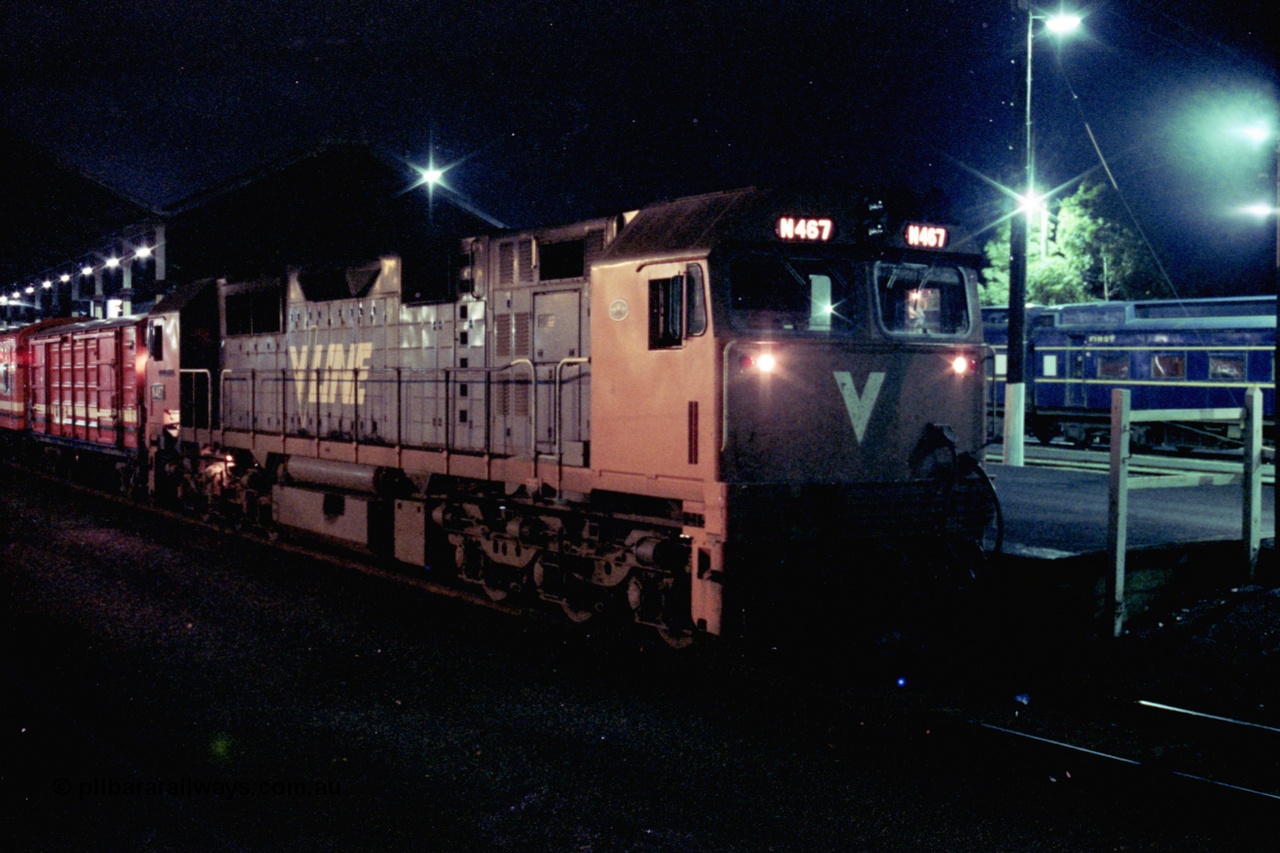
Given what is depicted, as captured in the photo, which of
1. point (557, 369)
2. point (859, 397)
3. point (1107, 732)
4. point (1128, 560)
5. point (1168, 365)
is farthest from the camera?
point (1168, 365)

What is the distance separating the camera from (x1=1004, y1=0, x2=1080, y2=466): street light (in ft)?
52.5

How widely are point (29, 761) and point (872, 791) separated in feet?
14.3

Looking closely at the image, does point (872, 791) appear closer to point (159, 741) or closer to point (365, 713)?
point (365, 713)

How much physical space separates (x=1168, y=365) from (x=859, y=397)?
19.4 meters

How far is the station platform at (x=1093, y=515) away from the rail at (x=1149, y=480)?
0.99 ft

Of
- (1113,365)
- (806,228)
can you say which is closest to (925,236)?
(806,228)

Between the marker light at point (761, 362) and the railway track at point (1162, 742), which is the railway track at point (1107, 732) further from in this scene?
the marker light at point (761, 362)

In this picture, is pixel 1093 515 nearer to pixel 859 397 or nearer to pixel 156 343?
pixel 859 397

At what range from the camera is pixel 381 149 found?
34750mm

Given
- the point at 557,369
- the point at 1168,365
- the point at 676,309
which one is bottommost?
the point at 557,369

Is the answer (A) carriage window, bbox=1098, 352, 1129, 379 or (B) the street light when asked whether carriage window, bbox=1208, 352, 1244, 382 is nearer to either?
(A) carriage window, bbox=1098, 352, 1129, 379

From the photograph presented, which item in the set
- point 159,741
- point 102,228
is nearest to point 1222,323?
point 159,741

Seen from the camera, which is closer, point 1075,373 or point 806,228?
point 806,228

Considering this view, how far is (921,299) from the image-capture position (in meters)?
7.26
